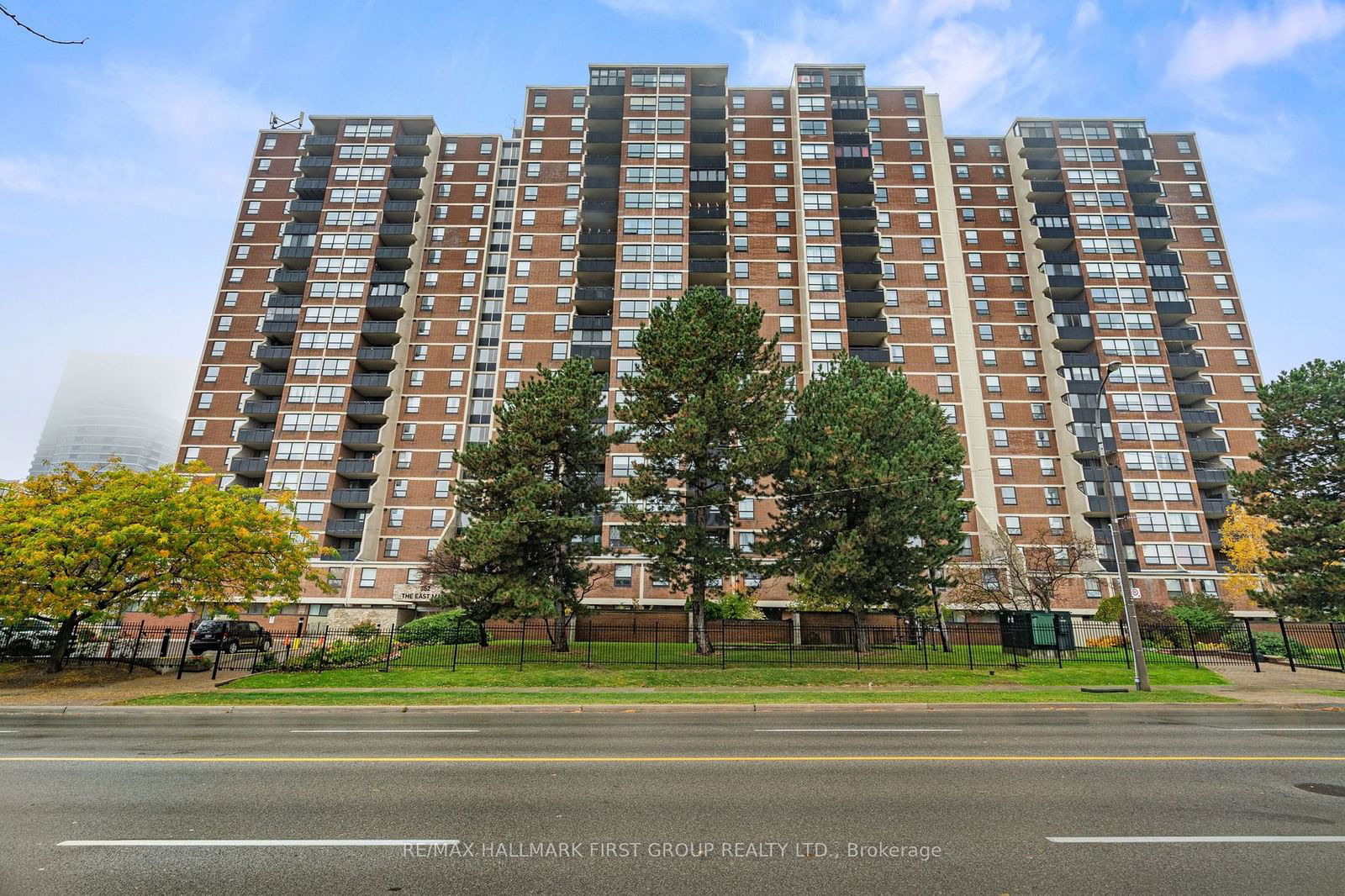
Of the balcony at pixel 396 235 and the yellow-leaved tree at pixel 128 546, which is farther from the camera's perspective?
the balcony at pixel 396 235

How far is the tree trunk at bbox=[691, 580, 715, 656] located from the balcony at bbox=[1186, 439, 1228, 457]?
51779 millimetres

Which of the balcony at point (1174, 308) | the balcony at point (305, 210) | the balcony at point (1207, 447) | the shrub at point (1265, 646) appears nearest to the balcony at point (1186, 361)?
the balcony at point (1174, 308)

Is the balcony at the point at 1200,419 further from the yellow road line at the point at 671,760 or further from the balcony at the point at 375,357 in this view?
the balcony at the point at 375,357

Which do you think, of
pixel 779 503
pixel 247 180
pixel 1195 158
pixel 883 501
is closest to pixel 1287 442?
pixel 883 501

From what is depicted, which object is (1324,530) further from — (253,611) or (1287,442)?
(253,611)

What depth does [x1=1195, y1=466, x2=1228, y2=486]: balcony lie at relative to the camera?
53.9 metres

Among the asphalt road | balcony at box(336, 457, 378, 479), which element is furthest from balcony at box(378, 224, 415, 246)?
the asphalt road

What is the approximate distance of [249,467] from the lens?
55.1 metres

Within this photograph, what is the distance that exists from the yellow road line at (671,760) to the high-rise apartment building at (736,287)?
38267mm

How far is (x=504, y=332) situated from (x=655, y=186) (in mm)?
20199

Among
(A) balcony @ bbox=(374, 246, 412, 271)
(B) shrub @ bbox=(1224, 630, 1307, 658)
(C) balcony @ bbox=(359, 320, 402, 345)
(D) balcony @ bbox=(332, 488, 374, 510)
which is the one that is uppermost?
(A) balcony @ bbox=(374, 246, 412, 271)

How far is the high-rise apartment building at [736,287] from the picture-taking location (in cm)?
5384

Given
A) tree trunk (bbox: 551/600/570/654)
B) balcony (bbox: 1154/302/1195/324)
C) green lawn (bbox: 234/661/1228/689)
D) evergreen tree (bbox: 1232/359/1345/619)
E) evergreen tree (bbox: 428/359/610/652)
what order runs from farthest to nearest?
balcony (bbox: 1154/302/1195/324) → evergreen tree (bbox: 1232/359/1345/619) → tree trunk (bbox: 551/600/570/654) → evergreen tree (bbox: 428/359/610/652) → green lawn (bbox: 234/661/1228/689)

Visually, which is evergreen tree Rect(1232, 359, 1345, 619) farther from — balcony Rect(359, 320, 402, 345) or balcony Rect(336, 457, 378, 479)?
balcony Rect(359, 320, 402, 345)
